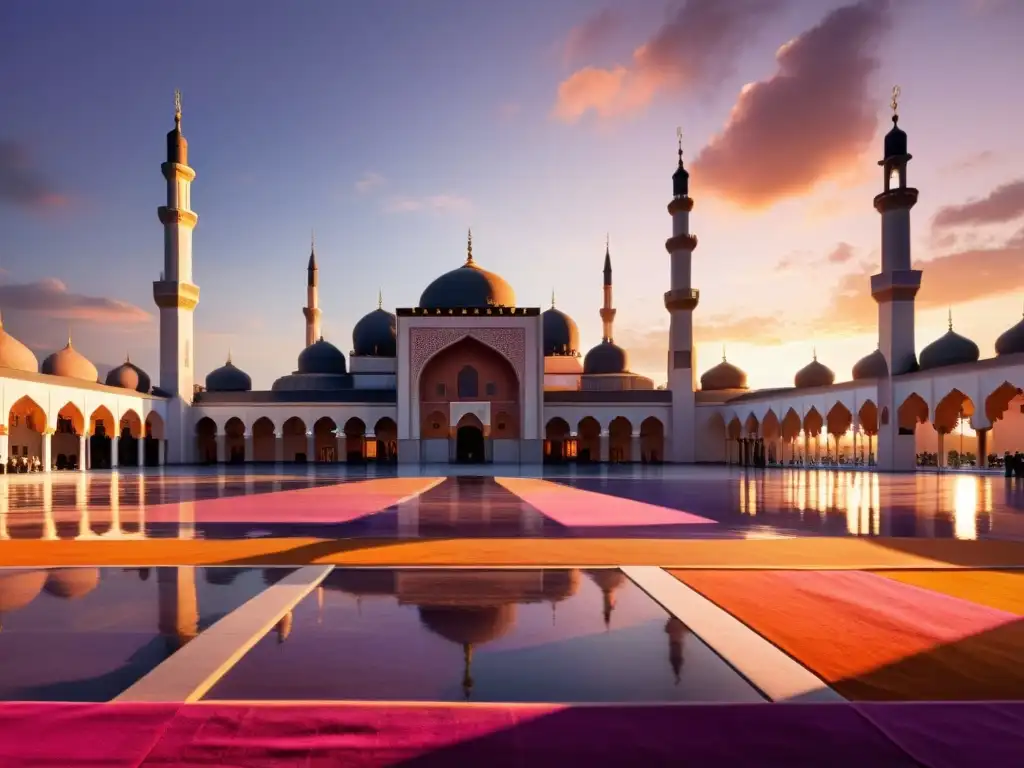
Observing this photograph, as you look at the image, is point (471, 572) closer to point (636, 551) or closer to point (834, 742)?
point (636, 551)

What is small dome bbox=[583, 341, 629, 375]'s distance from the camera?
41781 mm

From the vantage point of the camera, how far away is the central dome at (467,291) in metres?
37.6

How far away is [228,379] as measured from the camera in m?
41.6

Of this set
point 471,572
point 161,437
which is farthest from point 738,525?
point 161,437

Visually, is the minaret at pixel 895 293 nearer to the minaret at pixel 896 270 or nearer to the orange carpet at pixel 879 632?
the minaret at pixel 896 270

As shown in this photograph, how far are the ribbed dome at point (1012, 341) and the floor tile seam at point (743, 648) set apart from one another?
23647mm

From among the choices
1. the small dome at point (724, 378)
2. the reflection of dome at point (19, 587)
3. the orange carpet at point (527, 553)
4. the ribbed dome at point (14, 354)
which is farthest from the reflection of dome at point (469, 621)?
the small dome at point (724, 378)

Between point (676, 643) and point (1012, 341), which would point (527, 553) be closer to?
point (676, 643)

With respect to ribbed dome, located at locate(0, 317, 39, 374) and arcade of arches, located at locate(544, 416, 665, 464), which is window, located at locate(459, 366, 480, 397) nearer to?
arcade of arches, located at locate(544, 416, 665, 464)

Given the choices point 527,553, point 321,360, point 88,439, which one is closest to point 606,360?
point 321,360

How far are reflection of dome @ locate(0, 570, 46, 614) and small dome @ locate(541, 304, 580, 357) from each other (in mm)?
37564

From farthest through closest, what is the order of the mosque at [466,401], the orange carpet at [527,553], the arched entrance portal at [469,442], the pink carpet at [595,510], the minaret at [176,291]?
the arched entrance portal at [469,442] → the minaret at [176,291] → the mosque at [466,401] → the pink carpet at [595,510] → the orange carpet at [527,553]

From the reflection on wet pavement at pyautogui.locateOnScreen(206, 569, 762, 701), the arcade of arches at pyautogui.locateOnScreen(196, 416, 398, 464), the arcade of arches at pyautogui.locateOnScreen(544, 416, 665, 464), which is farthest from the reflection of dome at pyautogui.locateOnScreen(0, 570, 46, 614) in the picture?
the arcade of arches at pyautogui.locateOnScreen(544, 416, 665, 464)

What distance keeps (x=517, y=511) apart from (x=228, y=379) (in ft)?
114
